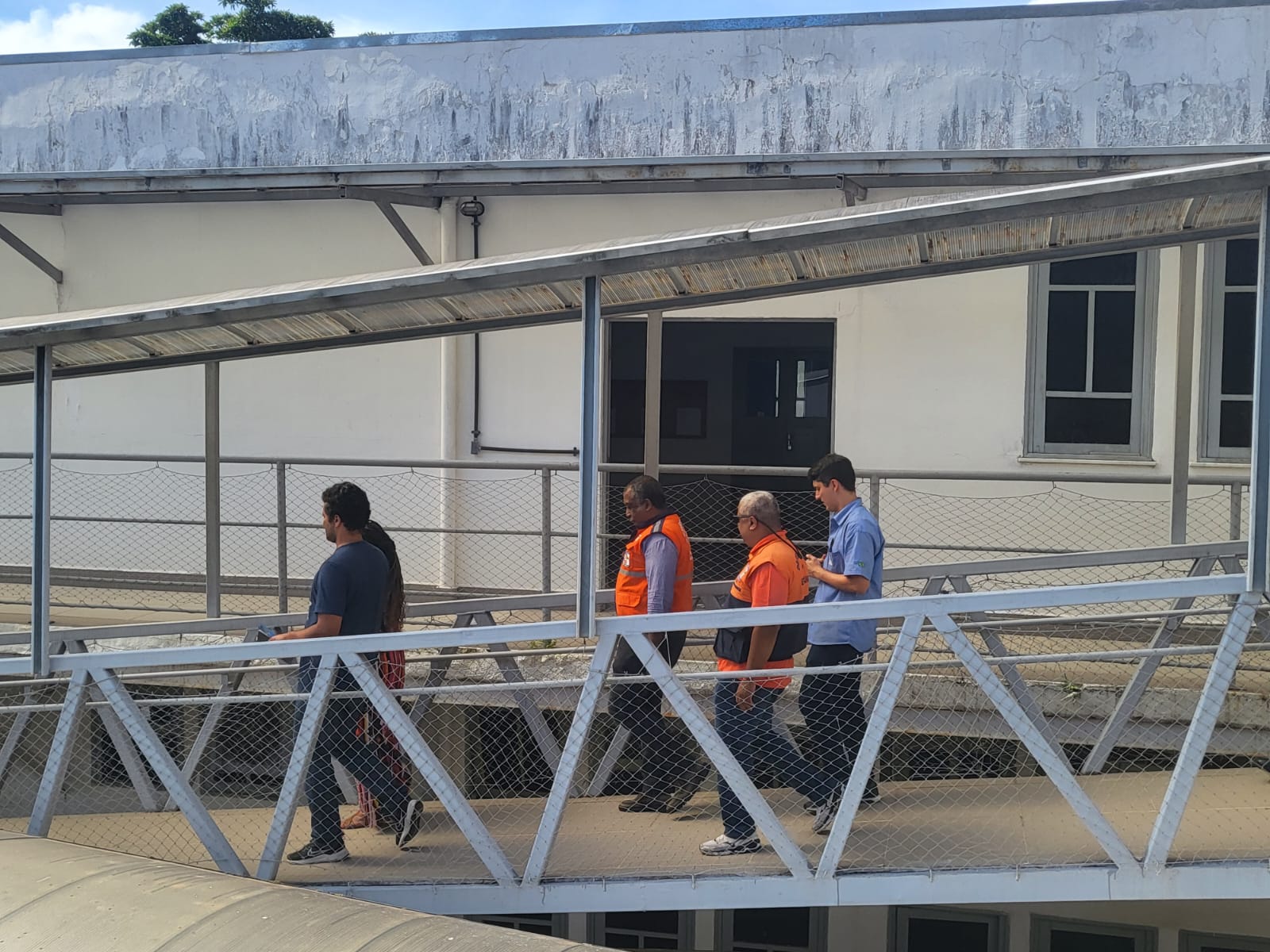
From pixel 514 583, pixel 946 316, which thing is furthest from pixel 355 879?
pixel 946 316

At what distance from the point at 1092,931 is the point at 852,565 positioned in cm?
380

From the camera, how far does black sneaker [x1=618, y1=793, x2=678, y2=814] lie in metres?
5.37

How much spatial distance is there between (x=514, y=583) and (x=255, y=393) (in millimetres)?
2676

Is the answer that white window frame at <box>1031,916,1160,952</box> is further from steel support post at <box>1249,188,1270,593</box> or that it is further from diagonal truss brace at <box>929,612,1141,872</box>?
steel support post at <box>1249,188,1270,593</box>

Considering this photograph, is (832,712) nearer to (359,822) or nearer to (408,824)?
(408,824)

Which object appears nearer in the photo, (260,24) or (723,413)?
(723,413)

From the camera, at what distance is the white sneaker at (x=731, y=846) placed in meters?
4.70

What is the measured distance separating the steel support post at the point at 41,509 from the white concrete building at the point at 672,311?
9.85 ft

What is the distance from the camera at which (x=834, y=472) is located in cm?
500

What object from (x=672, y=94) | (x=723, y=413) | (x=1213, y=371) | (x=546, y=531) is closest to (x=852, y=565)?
(x=546, y=531)

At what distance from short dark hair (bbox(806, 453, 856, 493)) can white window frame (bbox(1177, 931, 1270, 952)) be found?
383cm

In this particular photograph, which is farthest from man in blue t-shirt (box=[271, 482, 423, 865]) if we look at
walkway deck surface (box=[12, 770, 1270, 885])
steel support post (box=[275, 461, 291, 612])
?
steel support post (box=[275, 461, 291, 612])

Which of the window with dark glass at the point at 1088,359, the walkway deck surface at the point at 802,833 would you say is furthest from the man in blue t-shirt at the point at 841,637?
the window with dark glass at the point at 1088,359

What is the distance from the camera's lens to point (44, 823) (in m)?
4.83
